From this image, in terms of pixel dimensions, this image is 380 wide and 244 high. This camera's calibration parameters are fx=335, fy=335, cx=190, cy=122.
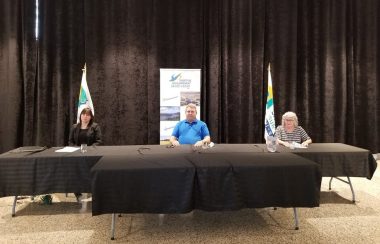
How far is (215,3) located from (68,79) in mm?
2737

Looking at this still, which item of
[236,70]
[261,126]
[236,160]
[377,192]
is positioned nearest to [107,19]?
[236,70]

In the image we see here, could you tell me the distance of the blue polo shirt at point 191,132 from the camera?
4051 mm

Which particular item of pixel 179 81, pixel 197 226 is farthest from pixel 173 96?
pixel 197 226

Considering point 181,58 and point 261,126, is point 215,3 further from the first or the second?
point 261,126

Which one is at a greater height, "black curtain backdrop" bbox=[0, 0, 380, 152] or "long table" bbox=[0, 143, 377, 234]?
"black curtain backdrop" bbox=[0, 0, 380, 152]

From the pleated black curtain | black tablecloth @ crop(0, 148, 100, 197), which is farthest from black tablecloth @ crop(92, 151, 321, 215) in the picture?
the pleated black curtain

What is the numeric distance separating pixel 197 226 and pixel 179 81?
2.82m

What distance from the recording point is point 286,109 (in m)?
5.92

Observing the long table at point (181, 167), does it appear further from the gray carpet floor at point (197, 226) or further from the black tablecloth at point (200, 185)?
the gray carpet floor at point (197, 226)

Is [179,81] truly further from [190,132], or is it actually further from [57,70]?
[57,70]

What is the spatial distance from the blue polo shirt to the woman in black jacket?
957 mm

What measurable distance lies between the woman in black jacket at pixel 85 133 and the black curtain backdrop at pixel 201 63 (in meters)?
1.56

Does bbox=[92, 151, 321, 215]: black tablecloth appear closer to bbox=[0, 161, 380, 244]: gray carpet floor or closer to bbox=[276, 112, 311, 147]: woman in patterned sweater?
bbox=[0, 161, 380, 244]: gray carpet floor

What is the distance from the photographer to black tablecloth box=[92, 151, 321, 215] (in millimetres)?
2434
